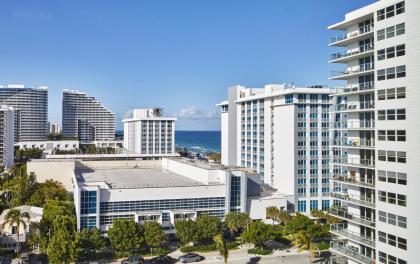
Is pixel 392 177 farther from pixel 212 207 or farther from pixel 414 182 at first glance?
pixel 212 207

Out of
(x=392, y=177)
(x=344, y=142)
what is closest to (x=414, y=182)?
(x=392, y=177)

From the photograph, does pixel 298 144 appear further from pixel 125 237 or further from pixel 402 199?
pixel 402 199

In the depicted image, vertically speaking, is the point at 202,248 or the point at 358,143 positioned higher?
the point at 358,143

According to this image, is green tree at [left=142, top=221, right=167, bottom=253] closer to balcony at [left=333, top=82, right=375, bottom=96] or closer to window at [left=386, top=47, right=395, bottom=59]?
balcony at [left=333, top=82, right=375, bottom=96]

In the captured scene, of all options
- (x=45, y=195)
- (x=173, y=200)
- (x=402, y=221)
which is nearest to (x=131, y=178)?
(x=45, y=195)

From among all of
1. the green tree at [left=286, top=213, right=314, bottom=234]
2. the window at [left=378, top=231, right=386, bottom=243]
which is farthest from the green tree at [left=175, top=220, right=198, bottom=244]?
the window at [left=378, top=231, right=386, bottom=243]

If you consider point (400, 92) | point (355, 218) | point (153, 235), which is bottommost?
point (153, 235)
